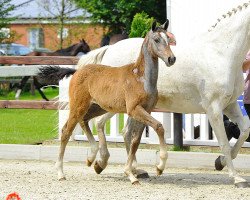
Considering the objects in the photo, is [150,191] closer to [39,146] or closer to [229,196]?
[229,196]

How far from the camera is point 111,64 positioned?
11.7m

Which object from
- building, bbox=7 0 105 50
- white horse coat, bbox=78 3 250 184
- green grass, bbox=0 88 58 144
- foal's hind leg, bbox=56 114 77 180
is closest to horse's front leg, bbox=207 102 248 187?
white horse coat, bbox=78 3 250 184

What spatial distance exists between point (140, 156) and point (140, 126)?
1837 mm

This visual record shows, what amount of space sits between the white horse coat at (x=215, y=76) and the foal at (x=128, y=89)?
1.71 ft

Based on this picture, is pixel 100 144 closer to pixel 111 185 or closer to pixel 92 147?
pixel 92 147

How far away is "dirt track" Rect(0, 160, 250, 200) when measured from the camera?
9.53 metres

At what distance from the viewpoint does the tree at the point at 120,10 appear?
1393 inches

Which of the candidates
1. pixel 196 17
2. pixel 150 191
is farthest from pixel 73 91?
pixel 196 17

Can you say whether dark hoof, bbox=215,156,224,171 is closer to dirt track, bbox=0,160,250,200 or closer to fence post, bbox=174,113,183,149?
dirt track, bbox=0,160,250,200

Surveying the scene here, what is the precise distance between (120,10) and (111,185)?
25.9 m

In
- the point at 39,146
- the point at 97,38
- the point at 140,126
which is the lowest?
the point at 97,38

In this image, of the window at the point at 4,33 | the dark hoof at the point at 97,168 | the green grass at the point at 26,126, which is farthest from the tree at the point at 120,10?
the dark hoof at the point at 97,168

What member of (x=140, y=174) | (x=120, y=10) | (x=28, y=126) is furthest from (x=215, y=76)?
(x=120, y=10)

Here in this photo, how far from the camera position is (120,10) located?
3584cm
